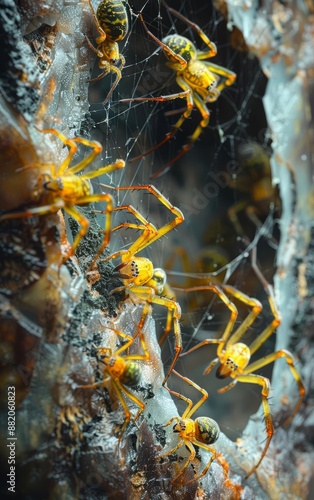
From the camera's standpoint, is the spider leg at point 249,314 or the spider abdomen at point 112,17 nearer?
the spider abdomen at point 112,17

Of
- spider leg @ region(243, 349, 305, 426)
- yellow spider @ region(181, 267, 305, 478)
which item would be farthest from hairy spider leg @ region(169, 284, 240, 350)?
spider leg @ region(243, 349, 305, 426)

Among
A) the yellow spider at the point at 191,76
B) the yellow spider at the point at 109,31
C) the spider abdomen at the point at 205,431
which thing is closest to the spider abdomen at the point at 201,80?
the yellow spider at the point at 191,76

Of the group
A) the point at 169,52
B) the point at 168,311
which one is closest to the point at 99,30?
the point at 169,52

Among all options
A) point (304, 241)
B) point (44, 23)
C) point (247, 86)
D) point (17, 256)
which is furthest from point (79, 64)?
point (304, 241)

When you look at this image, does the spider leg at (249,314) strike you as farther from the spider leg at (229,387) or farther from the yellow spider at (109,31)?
the yellow spider at (109,31)

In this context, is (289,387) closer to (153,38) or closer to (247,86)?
(247,86)

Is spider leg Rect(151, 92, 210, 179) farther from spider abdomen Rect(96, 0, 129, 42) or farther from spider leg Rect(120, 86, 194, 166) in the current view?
spider abdomen Rect(96, 0, 129, 42)

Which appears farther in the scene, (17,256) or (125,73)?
(125,73)
